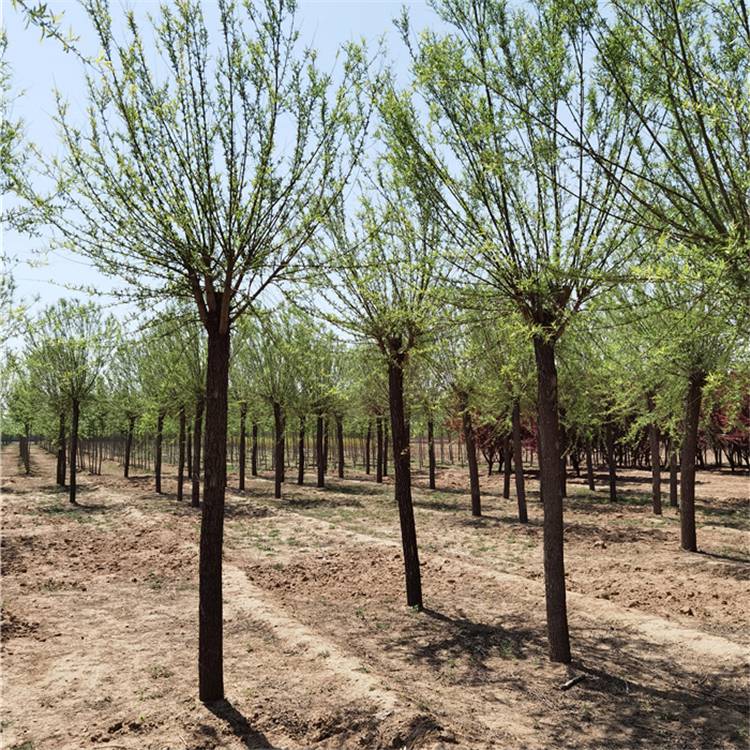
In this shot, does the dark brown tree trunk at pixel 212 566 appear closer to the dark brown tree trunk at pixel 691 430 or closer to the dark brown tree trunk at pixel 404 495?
the dark brown tree trunk at pixel 404 495

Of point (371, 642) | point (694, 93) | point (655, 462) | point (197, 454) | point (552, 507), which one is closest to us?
point (694, 93)

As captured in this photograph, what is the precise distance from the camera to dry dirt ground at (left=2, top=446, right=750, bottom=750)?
508 centimetres

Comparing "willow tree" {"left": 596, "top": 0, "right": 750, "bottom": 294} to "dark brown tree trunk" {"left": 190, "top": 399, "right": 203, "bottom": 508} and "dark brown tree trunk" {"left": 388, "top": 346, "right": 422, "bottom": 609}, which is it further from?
"dark brown tree trunk" {"left": 190, "top": 399, "right": 203, "bottom": 508}

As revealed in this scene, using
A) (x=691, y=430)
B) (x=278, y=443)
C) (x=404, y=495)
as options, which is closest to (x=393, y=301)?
(x=404, y=495)

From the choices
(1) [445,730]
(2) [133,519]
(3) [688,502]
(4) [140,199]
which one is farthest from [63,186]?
(2) [133,519]

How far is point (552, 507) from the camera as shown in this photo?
256 inches

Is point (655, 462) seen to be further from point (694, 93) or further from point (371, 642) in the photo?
point (694, 93)

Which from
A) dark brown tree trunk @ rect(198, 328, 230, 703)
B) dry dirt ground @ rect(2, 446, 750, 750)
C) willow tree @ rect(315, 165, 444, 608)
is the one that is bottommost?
dry dirt ground @ rect(2, 446, 750, 750)

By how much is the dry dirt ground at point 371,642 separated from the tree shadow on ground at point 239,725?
17 millimetres

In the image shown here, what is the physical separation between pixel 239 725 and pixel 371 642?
8.05ft

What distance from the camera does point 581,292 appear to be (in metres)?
6.23

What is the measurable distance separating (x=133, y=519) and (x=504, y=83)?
586 inches

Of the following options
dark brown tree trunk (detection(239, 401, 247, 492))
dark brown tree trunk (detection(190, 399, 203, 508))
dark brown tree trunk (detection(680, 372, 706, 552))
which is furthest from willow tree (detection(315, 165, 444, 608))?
dark brown tree trunk (detection(239, 401, 247, 492))

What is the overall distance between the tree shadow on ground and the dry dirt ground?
0.02m
